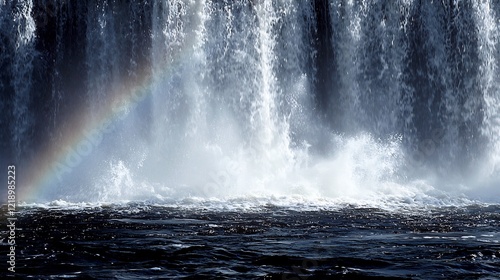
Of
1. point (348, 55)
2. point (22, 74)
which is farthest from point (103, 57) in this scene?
point (348, 55)

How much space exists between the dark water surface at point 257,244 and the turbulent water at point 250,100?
15.6 feet

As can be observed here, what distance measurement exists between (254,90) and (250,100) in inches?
18.6

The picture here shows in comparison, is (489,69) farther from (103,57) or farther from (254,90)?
(103,57)

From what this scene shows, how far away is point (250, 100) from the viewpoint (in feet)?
96.8

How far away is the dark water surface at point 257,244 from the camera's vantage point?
1290 cm

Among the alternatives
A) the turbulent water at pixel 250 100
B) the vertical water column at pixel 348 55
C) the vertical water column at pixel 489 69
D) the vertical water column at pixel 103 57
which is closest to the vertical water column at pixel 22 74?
the turbulent water at pixel 250 100

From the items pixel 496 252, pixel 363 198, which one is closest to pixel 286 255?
pixel 496 252

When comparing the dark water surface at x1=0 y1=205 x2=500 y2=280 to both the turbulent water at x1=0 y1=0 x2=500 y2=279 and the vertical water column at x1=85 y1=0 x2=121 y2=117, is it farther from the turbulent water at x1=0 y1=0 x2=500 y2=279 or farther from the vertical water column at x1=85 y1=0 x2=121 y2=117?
Result: the vertical water column at x1=85 y1=0 x2=121 y2=117

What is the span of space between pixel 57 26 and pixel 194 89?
6.93m

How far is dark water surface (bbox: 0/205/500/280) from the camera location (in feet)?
42.3

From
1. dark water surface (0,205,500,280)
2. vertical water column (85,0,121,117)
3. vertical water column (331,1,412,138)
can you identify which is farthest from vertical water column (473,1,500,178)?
vertical water column (85,0,121,117)

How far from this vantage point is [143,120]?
30.1 meters

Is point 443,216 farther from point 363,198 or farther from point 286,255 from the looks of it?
point 286,255

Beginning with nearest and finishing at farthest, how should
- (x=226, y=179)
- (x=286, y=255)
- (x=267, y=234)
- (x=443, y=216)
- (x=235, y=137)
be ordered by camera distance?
(x=286, y=255)
(x=267, y=234)
(x=443, y=216)
(x=226, y=179)
(x=235, y=137)
